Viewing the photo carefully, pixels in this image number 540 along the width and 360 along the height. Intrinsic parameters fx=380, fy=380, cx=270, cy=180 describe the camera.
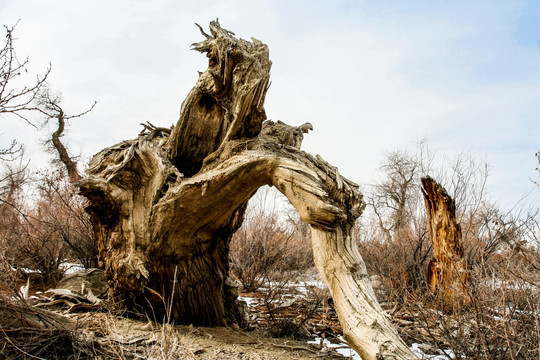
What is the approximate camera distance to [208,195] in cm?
362

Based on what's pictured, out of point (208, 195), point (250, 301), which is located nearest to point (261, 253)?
point (250, 301)

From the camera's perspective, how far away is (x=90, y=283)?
5.17 metres

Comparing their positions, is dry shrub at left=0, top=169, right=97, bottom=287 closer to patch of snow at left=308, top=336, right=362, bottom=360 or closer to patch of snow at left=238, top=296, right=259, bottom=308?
patch of snow at left=238, top=296, right=259, bottom=308

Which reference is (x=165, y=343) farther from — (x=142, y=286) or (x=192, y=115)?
(x=192, y=115)

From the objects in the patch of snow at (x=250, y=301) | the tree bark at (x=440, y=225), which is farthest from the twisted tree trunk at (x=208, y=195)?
the tree bark at (x=440, y=225)

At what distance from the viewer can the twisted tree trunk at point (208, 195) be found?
10.1ft

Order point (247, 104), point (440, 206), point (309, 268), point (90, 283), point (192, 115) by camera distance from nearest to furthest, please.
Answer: point (247, 104)
point (192, 115)
point (90, 283)
point (440, 206)
point (309, 268)

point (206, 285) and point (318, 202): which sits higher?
point (318, 202)

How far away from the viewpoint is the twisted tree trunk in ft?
10.1

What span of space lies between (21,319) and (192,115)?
2.44 meters

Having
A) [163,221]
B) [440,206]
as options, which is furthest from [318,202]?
[440,206]

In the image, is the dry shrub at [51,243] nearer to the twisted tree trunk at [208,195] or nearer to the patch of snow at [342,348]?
the twisted tree trunk at [208,195]

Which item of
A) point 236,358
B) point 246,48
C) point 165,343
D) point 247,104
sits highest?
point 246,48

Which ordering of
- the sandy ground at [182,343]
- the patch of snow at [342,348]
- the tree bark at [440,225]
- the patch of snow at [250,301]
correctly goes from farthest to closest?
the tree bark at [440,225] → the patch of snow at [250,301] → the patch of snow at [342,348] → the sandy ground at [182,343]
